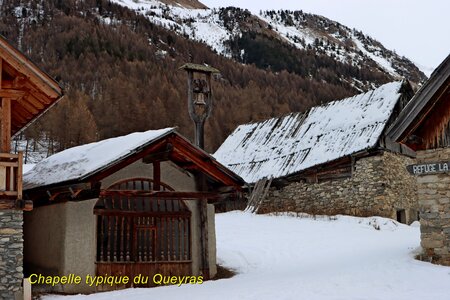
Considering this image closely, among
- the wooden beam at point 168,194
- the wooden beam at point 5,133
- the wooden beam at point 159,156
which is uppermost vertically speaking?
the wooden beam at point 5,133

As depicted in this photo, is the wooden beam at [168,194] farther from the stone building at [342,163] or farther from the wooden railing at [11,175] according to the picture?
the stone building at [342,163]

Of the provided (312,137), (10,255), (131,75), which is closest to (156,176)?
(10,255)

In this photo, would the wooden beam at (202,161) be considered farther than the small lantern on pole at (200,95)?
No

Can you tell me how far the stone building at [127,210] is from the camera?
546 inches

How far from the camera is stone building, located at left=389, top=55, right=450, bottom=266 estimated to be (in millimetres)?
14242

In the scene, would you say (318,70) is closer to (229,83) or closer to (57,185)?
(229,83)

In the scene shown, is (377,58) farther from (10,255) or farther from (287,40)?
(10,255)

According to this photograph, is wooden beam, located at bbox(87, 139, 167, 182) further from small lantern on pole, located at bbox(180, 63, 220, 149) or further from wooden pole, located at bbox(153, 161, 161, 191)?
small lantern on pole, located at bbox(180, 63, 220, 149)

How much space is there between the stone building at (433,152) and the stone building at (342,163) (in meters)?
10.7

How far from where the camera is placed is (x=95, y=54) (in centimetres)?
7481

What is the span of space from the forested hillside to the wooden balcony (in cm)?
3413

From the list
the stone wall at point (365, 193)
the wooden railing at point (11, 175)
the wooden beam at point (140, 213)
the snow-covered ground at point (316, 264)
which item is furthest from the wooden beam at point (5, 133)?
the stone wall at point (365, 193)

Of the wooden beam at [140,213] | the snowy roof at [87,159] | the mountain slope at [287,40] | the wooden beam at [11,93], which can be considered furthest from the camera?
the mountain slope at [287,40]

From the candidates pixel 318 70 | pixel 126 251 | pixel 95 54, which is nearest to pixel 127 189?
pixel 126 251
